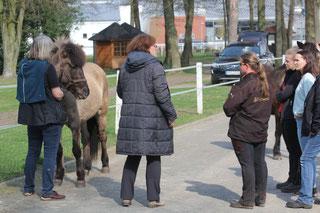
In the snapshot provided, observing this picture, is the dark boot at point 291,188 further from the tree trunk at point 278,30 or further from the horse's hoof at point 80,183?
the tree trunk at point 278,30

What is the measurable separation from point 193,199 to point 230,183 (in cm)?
95

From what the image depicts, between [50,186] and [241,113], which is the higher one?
[241,113]

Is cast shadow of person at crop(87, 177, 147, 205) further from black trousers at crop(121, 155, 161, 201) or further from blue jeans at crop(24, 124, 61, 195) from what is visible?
blue jeans at crop(24, 124, 61, 195)

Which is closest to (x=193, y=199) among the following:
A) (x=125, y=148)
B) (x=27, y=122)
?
(x=125, y=148)

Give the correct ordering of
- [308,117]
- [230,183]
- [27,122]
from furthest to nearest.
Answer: [230,183] < [27,122] < [308,117]

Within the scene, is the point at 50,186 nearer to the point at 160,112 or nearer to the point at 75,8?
the point at 160,112

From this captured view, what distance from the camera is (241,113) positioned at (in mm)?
5391

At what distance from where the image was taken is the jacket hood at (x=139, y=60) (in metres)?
5.32

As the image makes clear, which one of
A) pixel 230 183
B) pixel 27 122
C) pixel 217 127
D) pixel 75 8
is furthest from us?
pixel 75 8

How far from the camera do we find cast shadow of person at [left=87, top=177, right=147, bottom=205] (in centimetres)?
600

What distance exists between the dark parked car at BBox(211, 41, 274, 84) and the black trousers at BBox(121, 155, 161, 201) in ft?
50.5

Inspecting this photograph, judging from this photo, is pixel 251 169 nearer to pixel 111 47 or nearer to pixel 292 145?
pixel 292 145

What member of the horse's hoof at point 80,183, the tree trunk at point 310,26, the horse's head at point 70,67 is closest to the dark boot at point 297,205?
the horse's hoof at point 80,183

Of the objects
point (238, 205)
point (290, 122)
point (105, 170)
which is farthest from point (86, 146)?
point (290, 122)
